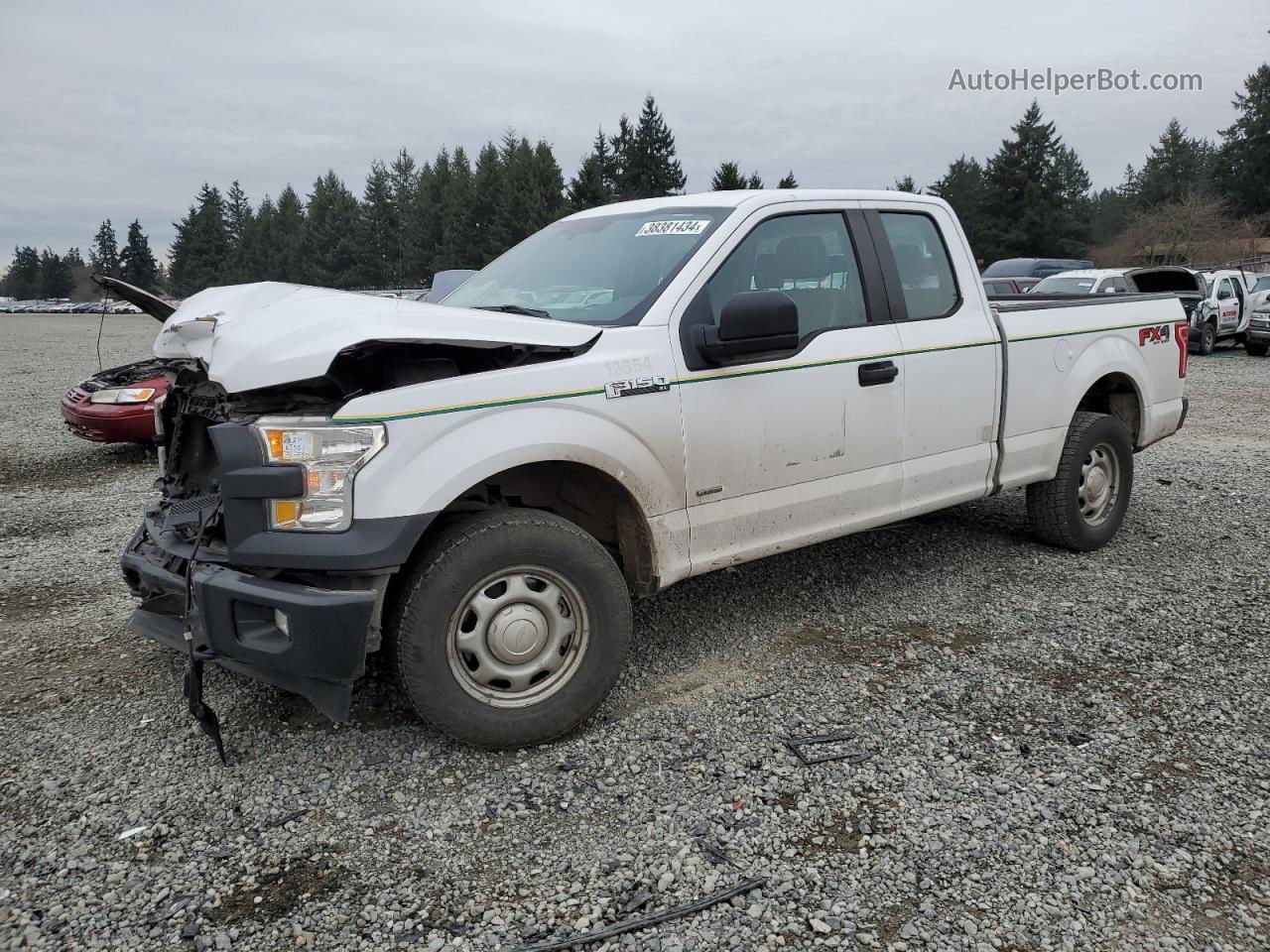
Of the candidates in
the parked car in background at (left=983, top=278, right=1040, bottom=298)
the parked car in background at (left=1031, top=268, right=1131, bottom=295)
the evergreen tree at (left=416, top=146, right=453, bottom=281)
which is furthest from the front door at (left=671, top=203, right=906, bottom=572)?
the evergreen tree at (left=416, top=146, right=453, bottom=281)

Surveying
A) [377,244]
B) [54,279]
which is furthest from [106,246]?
[377,244]

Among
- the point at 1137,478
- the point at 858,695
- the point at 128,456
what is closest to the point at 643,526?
the point at 858,695

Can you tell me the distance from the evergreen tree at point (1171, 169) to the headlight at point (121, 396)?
238 feet

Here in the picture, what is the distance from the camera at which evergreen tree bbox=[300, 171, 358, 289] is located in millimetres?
74938

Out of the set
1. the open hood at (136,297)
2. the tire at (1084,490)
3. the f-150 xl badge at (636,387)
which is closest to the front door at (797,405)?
the f-150 xl badge at (636,387)

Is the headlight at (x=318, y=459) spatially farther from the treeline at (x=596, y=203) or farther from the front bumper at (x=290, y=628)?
the treeline at (x=596, y=203)

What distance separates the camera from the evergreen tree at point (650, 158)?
69.1 metres

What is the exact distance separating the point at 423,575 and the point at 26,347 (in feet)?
97.4

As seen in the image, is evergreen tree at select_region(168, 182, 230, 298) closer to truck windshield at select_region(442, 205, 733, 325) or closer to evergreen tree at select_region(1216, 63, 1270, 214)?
evergreen tree at select_region(1216, 63, 1270, 214)

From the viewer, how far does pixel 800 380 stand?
394 cm

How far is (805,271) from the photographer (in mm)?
4172

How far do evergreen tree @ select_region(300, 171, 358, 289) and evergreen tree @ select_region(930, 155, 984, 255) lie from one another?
44.9 metres

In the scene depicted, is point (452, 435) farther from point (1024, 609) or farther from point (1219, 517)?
point (1219, 517)

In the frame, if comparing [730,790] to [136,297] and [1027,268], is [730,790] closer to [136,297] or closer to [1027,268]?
[136,297]
